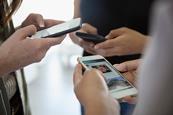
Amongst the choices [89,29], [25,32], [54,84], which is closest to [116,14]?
[89,29]

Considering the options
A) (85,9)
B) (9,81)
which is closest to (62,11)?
(85,9)

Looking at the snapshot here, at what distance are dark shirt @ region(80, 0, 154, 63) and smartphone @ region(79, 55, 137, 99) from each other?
17cm

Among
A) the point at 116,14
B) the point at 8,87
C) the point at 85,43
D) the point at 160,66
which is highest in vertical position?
the point at 160,66

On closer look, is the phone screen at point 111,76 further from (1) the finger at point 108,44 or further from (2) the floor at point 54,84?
(2) the floor at point 54,84

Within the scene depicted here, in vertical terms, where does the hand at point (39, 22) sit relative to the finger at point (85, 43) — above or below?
above

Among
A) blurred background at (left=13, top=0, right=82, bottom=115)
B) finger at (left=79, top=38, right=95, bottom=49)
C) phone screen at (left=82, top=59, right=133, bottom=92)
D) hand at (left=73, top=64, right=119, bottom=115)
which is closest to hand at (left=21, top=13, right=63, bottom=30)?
finger at (left=79, top=38, right=95, bottom=49)

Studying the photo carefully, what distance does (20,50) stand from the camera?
83 centimetres

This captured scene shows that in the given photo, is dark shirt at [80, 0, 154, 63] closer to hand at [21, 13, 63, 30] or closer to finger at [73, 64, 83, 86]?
hand at [21, 13, 63, 30]

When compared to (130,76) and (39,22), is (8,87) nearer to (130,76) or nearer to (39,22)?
(39,22)


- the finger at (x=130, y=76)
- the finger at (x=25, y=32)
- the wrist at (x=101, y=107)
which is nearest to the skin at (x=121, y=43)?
the finger at (x=130, y=76)

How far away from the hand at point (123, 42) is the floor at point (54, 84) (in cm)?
90

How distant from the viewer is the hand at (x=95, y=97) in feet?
1.84

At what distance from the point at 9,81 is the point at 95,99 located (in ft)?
1.55

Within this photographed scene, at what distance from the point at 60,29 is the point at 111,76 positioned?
22 centimetres
